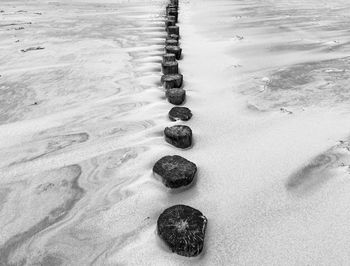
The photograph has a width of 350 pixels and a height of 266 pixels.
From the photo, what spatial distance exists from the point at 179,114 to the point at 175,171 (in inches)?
30.2

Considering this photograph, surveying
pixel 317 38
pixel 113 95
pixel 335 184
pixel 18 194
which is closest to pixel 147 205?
pixel 18 194

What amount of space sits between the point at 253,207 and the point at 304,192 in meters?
0.30

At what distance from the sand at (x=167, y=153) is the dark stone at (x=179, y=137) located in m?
0.09

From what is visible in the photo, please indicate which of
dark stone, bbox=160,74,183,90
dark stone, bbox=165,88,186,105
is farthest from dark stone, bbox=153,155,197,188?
dark stone, bbox=160,74,183,90

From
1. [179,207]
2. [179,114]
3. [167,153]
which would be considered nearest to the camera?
[179,207]

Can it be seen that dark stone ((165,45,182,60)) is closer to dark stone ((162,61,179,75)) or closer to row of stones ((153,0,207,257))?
dark stone ((162,61,179,75))

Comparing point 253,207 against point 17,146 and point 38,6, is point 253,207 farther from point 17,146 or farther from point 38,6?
point 38,6

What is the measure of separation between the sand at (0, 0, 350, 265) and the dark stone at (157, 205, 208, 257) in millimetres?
56

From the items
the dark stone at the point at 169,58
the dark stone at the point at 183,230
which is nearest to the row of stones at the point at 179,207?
the dark stone at the point at 183,230

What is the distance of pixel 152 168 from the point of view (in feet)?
5.86

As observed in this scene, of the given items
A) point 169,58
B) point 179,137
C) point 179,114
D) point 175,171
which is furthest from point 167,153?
point 169,58

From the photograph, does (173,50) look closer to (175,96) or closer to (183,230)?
(175,96)

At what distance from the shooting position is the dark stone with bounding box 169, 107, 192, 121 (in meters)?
2.32

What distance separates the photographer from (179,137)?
6.46 ft
